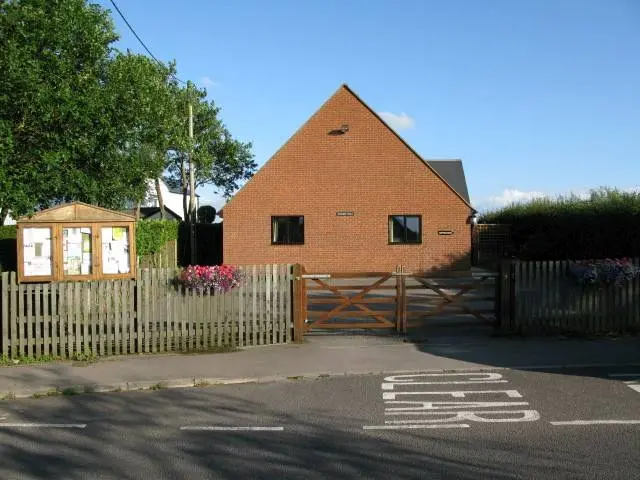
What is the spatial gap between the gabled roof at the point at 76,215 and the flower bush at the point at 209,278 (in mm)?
Answer: 1420

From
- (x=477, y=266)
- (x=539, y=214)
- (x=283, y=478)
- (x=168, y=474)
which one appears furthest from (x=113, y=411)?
(x=477, y=266)

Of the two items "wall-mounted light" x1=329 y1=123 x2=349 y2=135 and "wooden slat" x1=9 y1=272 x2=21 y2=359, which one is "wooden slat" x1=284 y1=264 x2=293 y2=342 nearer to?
"wooden slat" x1=9 y1=272 x2=21 y2=359

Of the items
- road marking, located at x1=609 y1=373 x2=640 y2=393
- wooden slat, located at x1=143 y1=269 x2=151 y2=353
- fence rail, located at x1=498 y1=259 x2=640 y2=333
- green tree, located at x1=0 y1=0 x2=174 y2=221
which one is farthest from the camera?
green tree, located at x1=0 y1=0 x2=174 y2=221

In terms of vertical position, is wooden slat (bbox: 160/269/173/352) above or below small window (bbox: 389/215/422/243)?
below

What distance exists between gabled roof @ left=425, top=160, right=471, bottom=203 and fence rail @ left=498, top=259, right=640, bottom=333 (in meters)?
28.6

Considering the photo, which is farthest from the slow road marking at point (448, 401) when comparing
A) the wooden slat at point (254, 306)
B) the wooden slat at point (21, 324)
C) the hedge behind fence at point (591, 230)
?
the hedge behind fence at point (591, 230)

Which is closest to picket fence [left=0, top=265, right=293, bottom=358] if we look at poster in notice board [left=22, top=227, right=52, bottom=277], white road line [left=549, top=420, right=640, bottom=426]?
poster in notice board [left=22, top=227, right=52, bottom=277]

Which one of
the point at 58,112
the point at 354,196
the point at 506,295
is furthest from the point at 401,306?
the point at 354,196

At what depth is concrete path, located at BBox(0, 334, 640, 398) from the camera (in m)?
8.95

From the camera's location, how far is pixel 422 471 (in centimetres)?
530

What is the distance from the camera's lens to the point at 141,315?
10852mm

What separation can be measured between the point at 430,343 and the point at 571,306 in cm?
268

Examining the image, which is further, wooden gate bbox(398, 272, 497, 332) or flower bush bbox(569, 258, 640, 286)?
wooden gate bbox(398, 272, 497, 332)

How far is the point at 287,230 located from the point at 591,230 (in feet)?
40.2
